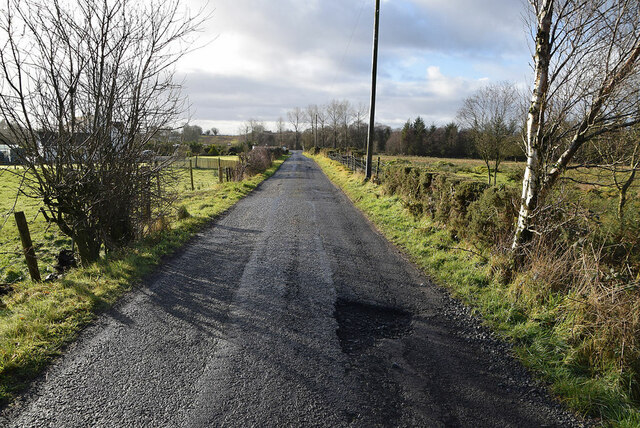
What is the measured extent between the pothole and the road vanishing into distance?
0.02 meters

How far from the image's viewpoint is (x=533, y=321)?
392cm

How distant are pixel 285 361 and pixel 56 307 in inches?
118

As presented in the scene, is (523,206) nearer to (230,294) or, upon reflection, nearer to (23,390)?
(230,294)

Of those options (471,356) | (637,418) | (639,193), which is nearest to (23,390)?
(471,356)

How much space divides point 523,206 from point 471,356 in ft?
8.40

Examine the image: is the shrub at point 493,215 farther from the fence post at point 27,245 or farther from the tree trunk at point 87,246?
the fence post at point 27,245

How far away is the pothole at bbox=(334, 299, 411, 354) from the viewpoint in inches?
143

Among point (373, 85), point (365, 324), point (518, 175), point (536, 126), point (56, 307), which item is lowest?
point (365, 324)

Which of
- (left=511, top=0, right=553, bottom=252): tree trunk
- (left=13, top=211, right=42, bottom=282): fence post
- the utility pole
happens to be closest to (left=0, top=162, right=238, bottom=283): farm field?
(left=13, top=211, right=42, bottom=282): fence post

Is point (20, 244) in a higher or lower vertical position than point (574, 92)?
lower

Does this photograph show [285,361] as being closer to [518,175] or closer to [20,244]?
[518,175]

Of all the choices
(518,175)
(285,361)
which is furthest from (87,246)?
(518,175)

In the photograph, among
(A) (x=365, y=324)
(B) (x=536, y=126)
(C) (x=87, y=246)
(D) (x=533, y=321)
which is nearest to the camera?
(D) (x=533, y=321)

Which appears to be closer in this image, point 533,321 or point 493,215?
point 533,321
